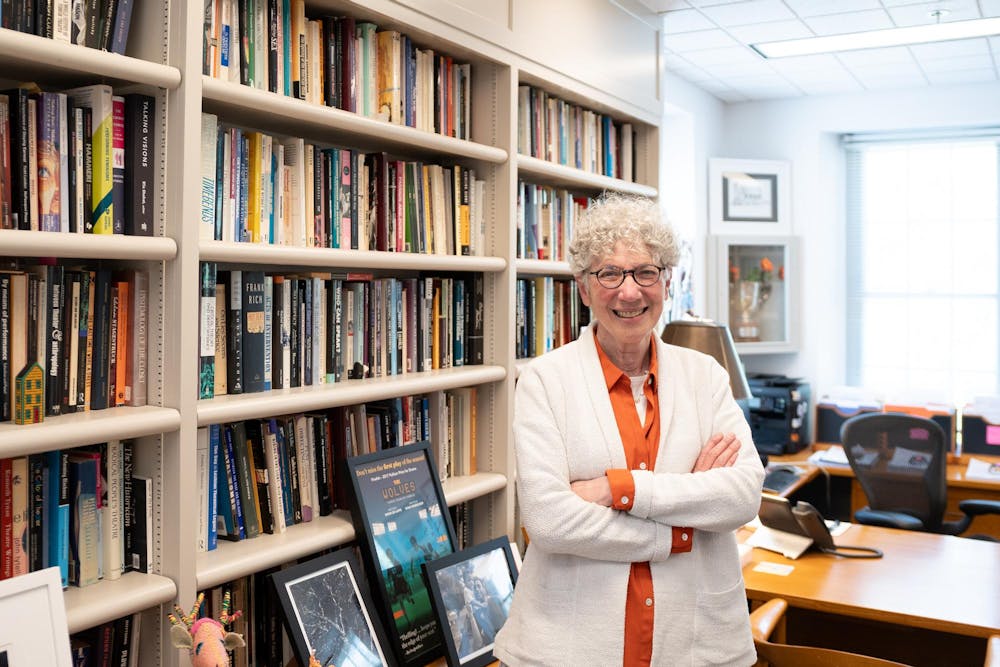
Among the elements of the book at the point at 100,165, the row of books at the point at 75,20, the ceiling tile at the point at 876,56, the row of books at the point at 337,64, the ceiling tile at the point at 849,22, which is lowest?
the book at the point at 100,165

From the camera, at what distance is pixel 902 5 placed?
3590mm

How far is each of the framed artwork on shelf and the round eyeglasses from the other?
375 cm

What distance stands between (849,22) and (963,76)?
1.55 meters

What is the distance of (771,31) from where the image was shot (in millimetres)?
4004

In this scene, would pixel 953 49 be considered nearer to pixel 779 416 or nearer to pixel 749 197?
pixel 749 197

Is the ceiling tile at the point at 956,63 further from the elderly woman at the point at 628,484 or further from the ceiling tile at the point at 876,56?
the elderly woman at the point at 628,484

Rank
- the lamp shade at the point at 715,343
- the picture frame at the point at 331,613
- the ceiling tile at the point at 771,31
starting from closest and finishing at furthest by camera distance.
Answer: the picture frame at the point at 331,613, the lamp shade at the point at 715,343, the ceiling tile at the point at 771,31

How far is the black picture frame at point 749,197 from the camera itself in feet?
17.5

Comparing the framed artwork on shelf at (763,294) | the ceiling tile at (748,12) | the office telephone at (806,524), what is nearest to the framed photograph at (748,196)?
the framed artwork on shelf at (763,294)

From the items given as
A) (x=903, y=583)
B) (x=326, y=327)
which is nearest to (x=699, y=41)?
(x=903, y=583)

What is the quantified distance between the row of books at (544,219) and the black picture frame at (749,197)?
2.33m

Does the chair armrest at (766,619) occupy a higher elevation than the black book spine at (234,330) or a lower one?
lower

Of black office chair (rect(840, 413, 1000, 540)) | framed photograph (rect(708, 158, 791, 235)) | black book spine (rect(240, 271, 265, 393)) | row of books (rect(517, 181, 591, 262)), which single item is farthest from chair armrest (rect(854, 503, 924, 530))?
black book spine (rect(240, 271, 265, 393))

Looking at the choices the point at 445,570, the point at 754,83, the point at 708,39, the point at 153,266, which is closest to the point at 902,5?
the point at 708,39
